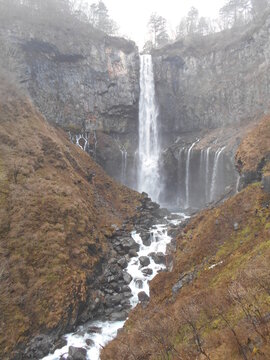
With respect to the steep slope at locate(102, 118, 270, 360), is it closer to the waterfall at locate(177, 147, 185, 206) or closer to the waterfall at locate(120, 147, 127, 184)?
the waterfall at locate(177, 147, 185, 206)

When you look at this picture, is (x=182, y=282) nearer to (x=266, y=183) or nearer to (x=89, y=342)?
(x=89, y=342)

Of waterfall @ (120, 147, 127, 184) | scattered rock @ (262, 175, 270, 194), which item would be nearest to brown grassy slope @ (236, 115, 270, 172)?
scattered rock @ (262, 175, 270, 194)

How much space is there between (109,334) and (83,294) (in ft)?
10.7

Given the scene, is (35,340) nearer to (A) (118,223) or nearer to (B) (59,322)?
(B) (59,322)

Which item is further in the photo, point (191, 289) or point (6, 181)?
point (6, 181)

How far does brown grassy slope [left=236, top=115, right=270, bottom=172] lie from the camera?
920 inches

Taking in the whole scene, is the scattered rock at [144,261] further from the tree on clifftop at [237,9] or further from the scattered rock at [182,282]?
the tree on clifftop at [237,9]

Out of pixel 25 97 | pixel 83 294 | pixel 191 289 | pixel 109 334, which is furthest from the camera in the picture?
pixel 25 97

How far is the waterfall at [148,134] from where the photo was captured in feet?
159

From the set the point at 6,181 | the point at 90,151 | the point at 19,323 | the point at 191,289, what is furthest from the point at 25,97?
the point at 191,289

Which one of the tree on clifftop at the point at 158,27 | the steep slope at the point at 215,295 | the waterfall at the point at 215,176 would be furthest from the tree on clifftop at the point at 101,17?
the steep slope at the point at 215,295

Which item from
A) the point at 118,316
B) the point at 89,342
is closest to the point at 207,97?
the point at 118,316

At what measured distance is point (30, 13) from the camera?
52000 millimetres

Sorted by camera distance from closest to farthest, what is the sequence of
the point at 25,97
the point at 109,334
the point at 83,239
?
the point at 109,334, the point at 83,239, the point at 25,97
